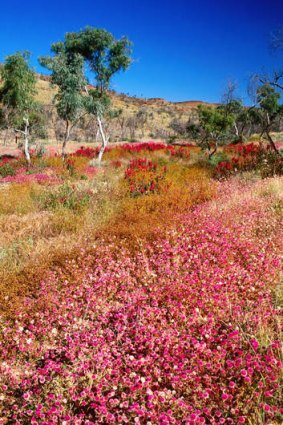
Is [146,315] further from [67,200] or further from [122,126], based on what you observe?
[122,126]

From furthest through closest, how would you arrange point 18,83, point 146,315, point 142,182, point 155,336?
point 18,83 → point 142,182 → point 146,315 → point 155,336

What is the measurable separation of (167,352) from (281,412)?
1.07 m

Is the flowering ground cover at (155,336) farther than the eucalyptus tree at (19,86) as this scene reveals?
No

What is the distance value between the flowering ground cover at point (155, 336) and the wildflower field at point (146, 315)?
0.06 ft

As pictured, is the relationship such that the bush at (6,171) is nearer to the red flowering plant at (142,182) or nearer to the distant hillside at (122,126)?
the red flowering plant at (142,182)

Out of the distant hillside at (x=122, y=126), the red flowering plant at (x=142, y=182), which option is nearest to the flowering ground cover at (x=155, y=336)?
the red flowering plant at (x=142, y=182)

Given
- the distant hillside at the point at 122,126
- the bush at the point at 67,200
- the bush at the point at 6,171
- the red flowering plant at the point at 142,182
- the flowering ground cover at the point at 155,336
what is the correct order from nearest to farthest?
the flowering ground cover at the point at 155,336
the bush at the point at 67,200
the red flowering plant at the point at 142,182
the bush at the point at 6,171
the distant hillside at the point at 122,126

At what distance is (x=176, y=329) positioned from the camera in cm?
338

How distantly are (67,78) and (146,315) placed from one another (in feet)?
63.0

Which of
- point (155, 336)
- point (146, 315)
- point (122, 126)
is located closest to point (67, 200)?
point (146, 315)

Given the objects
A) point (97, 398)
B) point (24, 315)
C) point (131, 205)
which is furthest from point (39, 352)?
point (131, 205)

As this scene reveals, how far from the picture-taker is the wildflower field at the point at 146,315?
8.39 ft

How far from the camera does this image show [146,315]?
3.61 metres

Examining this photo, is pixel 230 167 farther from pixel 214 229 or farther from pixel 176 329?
pixel 176 329
